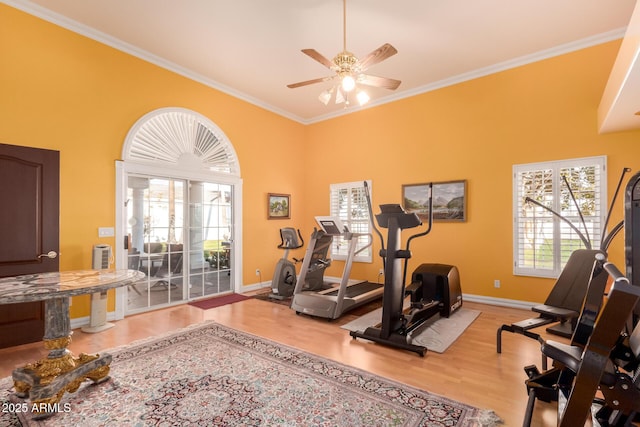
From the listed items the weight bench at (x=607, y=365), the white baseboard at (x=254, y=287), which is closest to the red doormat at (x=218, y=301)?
the white baseboard at (x=254, y=287)

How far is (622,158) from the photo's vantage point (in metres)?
4.17

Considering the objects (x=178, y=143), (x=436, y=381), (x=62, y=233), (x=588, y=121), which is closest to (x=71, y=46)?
(x=178, y=143)

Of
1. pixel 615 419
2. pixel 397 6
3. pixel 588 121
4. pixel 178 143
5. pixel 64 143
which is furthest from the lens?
pixel 178 143

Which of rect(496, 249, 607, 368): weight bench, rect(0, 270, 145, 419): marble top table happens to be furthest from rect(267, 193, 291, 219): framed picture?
rect(496, 249, 607, 368): weight bench

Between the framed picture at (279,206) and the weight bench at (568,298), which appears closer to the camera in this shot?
the weight bench at (568,298)

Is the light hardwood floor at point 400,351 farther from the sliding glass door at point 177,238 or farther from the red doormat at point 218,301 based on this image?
the sliding glass door at point 177,238

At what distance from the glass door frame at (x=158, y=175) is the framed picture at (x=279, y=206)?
823 millimetres

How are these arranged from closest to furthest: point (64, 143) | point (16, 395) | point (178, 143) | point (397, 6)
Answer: point (16, 395) → point (397, 6) → point (64, 143) → point (178, 143)

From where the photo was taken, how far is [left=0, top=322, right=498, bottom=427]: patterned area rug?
7.12 feet

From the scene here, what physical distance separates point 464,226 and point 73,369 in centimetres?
549

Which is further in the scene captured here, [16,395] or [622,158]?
[622,158]

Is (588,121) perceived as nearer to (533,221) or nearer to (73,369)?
(533,221)

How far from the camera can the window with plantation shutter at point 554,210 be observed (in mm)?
4336

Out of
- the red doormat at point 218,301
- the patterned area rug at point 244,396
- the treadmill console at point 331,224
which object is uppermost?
the treadmill console at point 331,224
